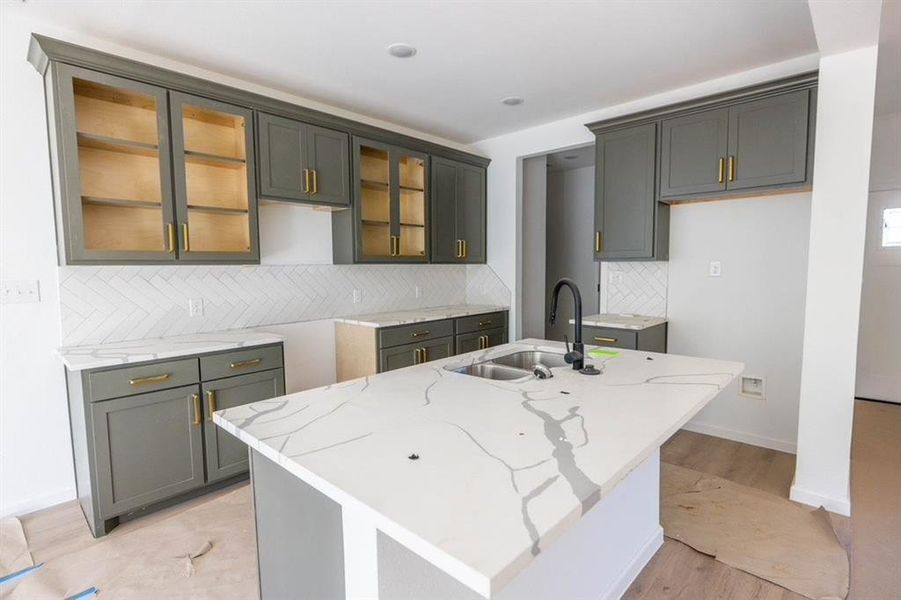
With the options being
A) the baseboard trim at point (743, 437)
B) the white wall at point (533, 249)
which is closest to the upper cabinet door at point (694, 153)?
the white wall at point (533, 249)

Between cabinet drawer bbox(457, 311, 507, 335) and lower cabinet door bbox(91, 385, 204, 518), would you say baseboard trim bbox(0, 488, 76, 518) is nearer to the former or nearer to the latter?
lower cabinet door bbox(91, 385, 204, 518)

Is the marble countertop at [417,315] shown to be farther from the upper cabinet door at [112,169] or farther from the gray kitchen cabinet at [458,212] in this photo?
the upper cabinet door at [112,169]

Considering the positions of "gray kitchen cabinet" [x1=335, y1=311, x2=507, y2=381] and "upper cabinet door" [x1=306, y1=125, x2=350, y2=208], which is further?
"gray kitchen cabinet" [x1=335, y1=311, x2=507, y2=381]

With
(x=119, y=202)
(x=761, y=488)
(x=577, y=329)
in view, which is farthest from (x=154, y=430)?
(x=761, y=488)

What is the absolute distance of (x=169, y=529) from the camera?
2.34 m

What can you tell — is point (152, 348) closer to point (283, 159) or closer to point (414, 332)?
point (283, 159)

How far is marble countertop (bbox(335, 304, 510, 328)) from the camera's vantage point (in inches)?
140

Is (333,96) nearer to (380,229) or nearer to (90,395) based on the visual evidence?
(380,229)

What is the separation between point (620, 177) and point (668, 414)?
8.70ft

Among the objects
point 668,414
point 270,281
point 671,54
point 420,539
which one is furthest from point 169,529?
point 671,54

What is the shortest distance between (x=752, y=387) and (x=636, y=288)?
3.60ft

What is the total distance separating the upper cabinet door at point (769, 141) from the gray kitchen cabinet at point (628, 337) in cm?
112

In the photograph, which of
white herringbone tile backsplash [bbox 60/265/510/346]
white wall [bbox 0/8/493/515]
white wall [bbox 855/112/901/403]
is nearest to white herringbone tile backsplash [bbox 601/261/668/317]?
white herringbone tile backsplash [bbox 60/265/510/346]

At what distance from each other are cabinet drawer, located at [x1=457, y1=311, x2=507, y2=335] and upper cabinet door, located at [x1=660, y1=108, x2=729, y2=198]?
180 cm
